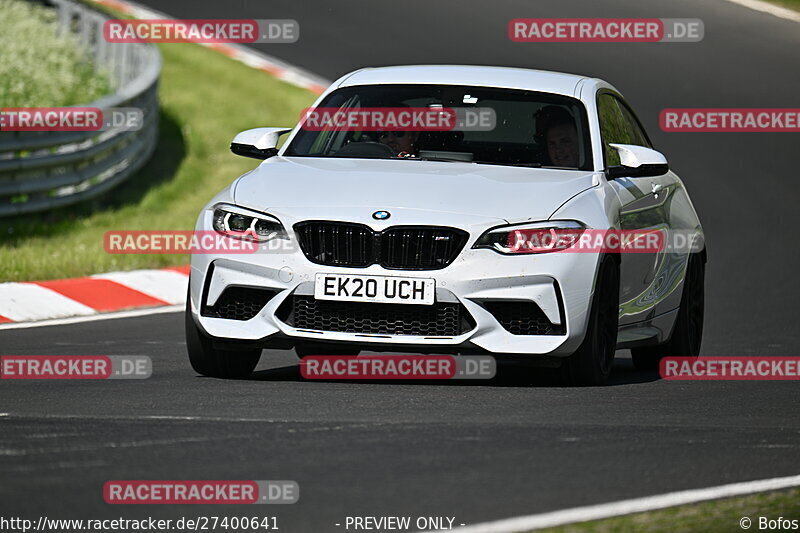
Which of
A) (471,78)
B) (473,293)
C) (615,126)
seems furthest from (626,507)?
(615,126)

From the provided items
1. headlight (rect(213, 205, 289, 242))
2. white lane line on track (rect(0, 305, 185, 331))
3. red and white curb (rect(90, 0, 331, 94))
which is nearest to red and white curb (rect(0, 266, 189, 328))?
white lane line on track (rect(0, 305, 185, 331))

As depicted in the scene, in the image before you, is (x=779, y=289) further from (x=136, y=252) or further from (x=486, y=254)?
(x=486, y=254)

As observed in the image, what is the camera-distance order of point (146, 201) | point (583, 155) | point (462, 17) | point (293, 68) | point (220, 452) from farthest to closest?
point (462, 17) < point (293, 68) < point (146, 201) < point (583, 155) < point (220, 452)

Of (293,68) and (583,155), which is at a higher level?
(583,155)

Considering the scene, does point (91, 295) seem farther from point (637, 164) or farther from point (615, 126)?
point (637, 164)

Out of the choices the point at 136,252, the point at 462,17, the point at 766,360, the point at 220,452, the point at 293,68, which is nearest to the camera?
the point at 220,452

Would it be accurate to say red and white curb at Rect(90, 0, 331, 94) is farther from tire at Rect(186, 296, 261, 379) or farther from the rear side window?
tire at Rect(186, 296, 261, 379)

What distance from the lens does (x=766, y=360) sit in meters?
10.1

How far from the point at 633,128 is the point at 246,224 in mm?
3231

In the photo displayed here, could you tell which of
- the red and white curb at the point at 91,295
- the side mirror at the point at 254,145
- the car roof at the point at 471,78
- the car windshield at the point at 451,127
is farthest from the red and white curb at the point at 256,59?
the side mirror at the point at 254,145

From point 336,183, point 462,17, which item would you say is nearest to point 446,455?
point 336,183

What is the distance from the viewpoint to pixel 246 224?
8195 millimetres

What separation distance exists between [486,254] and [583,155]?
55.6 inches

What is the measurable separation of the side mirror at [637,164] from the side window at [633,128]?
126 cm
